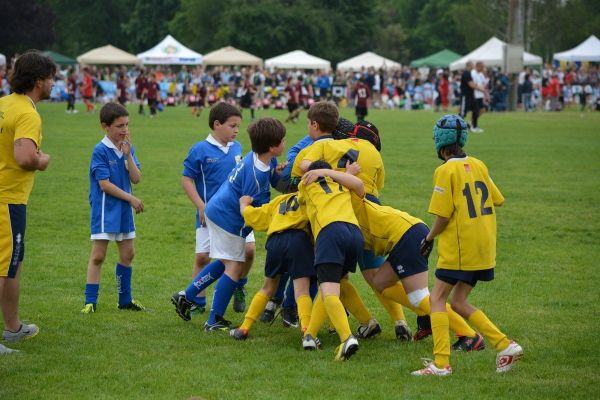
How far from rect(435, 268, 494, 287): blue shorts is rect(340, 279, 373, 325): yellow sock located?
106 centimetres

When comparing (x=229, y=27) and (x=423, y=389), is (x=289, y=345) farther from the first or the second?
(x=229, y=27)

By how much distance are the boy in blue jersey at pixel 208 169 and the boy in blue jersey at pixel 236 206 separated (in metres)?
0.27

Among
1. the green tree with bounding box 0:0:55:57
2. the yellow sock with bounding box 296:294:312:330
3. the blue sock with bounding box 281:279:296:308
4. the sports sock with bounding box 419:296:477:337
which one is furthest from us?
the green tree with bounding box 0:0:55:57

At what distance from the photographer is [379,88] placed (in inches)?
1884

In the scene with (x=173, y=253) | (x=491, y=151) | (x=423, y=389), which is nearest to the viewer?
(x=423, y=389)

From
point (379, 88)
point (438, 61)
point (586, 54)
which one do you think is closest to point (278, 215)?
point (379, 88)

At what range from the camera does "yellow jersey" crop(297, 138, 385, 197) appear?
6773mm

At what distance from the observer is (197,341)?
6941mm

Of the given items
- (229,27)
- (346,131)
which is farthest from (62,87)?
(346,131)

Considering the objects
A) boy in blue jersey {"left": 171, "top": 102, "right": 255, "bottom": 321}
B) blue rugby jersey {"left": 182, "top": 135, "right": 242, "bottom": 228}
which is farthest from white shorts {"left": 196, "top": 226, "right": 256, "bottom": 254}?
blue rugby jersey {"left": 182, "top": 135, "right": 242, "bottom": 228}

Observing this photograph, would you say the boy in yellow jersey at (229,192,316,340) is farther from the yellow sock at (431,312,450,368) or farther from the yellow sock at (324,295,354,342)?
the yellow sock at (431,312,450,368)

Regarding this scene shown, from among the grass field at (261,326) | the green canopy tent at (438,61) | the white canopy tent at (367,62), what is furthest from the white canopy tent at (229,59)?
the grass field at (261,326)

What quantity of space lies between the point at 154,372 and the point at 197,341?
901mm

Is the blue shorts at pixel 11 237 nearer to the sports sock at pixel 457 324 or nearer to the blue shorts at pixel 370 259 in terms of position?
the blue shorts at pixel 370 259
